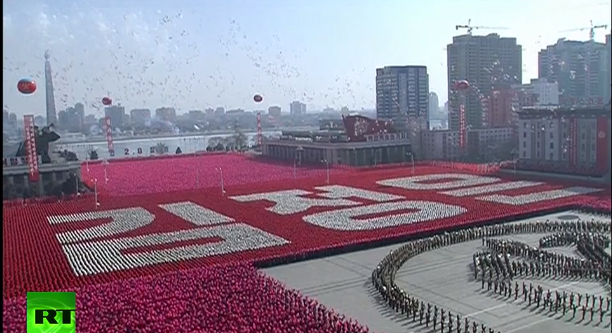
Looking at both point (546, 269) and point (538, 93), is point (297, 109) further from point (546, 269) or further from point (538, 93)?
point (546, 269)

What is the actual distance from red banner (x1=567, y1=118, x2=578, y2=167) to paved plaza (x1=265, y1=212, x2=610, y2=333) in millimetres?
1178

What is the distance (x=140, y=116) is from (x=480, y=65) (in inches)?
670

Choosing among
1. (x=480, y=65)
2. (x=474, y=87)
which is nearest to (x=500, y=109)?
(x=474, y=87)

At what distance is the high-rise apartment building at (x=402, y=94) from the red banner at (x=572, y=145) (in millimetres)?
11914

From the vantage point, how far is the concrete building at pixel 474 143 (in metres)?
21.2

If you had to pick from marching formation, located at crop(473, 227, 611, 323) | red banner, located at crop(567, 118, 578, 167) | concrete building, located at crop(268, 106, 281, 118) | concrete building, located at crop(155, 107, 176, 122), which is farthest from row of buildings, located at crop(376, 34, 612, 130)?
concrete building, located at crop(268, 106, 281, 118)

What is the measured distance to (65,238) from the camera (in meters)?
9.77

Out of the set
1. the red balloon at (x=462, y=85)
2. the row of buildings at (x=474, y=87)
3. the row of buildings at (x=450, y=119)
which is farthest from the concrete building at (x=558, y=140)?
the red balloon at (x=462, y=85)

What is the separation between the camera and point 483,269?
718 centimetres

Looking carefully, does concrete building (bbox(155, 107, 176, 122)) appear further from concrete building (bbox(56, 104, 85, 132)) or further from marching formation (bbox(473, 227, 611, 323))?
marching formation (bbox(473, 227, 611, 323))

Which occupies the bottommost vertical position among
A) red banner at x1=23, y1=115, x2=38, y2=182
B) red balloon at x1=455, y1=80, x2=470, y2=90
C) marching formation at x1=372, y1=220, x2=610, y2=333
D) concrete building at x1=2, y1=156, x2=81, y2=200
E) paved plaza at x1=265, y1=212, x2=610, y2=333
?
paved plaza at x1=265, y1=212, x2=610, y2=333

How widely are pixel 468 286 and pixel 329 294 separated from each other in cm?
163

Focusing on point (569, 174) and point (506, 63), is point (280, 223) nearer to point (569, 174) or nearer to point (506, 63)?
→ point (569, 174)

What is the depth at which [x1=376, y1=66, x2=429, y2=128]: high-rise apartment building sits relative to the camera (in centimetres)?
1998
